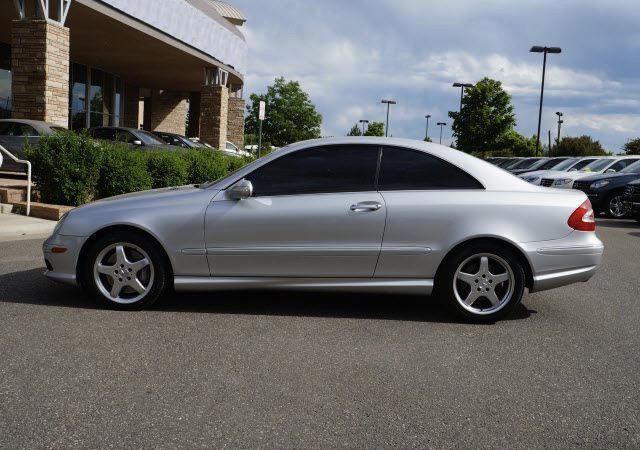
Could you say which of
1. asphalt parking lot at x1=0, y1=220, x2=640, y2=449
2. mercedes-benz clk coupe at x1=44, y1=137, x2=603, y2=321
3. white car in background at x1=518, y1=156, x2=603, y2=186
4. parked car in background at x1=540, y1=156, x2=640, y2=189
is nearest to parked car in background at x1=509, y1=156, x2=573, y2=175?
white car in background at x1=518, y1=156, x2=603, y2=186

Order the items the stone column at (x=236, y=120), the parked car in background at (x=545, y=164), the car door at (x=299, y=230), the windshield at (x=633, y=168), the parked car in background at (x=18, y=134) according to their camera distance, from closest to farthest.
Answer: the car door at (x=299, y=230)
the parked car in background at (x=18, y=134)
the windshield at (x=633, y=168)
the parked car in background at (x=545, y=164)
the stone column at (x=236, y=120)

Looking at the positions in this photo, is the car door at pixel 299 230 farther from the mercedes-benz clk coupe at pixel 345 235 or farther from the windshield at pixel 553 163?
the windshield at pixel 553 163

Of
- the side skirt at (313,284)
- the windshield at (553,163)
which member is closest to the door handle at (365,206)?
the side skirt at (313,284)

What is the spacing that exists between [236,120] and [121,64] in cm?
767

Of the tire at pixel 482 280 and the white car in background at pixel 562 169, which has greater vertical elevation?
the white car in background at pixel 562 169

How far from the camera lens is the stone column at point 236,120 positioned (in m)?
35.7

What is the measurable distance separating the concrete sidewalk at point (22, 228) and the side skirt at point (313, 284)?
5.29m

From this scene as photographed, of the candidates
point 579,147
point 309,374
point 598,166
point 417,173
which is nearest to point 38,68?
point 417,173

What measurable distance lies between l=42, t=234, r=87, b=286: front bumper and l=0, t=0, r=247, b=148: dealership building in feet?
40.2

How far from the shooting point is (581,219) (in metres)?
5.55

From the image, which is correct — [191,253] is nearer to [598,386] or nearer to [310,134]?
[598,386]

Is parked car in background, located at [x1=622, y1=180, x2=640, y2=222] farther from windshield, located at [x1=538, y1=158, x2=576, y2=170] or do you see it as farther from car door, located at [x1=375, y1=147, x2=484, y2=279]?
car door, located at [x1=375, y1=147, x2=484, y2=279]

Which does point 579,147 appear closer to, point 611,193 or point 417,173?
point 611,193

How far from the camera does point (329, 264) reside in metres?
5.42
